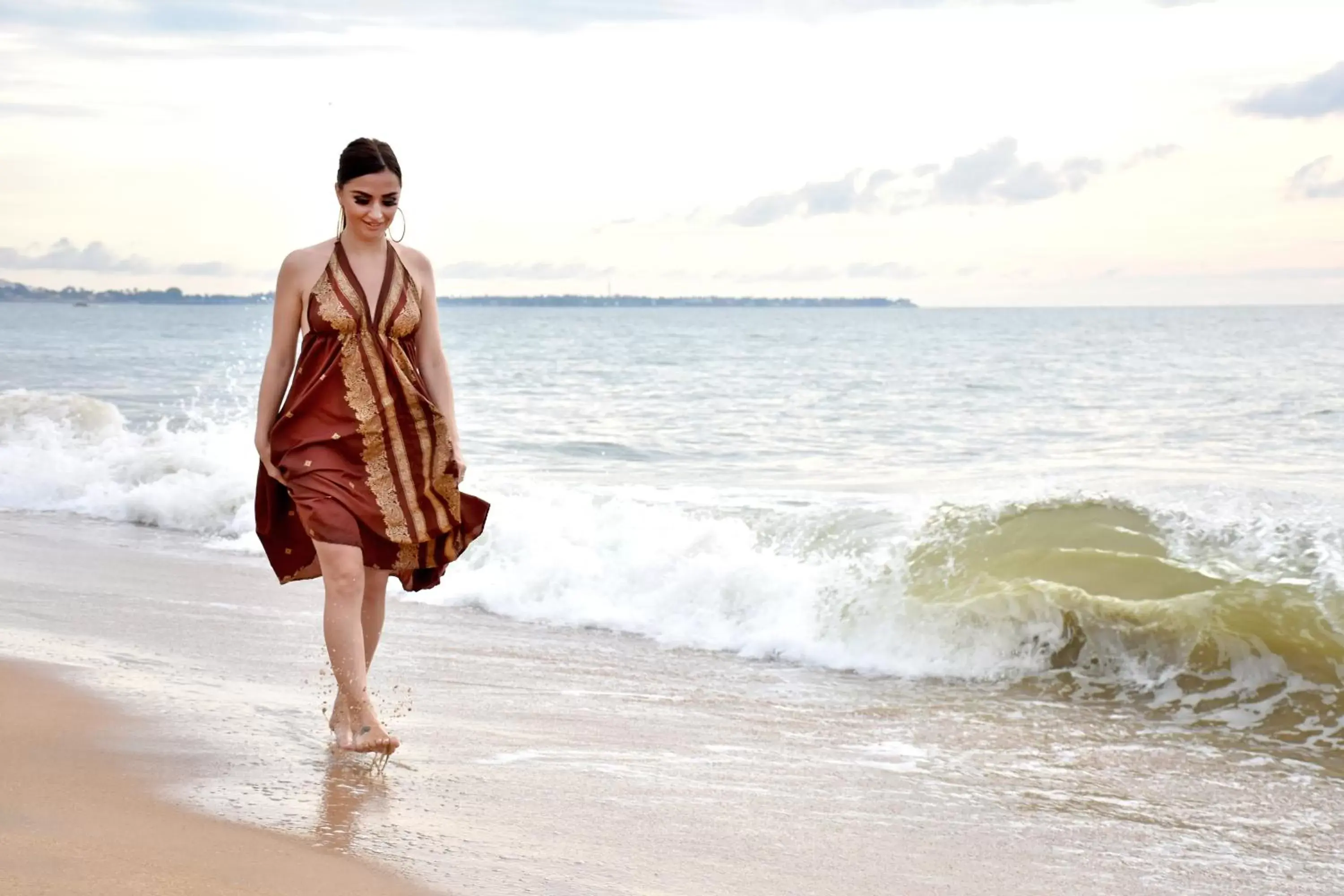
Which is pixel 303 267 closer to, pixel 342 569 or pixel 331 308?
pixel 331 308

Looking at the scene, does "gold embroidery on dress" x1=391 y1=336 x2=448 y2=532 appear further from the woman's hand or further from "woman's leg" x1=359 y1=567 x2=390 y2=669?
the woman's hand

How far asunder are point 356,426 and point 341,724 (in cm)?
94

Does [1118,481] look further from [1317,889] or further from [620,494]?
[1317,889]

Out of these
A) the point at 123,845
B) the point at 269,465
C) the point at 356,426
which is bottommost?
the point at 123,845

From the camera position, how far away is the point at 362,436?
13.6 ft

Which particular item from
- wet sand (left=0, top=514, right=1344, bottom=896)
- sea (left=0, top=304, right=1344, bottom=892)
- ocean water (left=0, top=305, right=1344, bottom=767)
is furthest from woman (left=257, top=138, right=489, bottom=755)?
ocean water (left=0, top=305, right=1344, bottom=767)

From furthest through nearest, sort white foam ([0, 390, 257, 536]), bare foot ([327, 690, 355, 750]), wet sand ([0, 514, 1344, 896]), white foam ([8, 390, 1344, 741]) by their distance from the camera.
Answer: white foam ([0, 390, 257, 536]) → white foam ([8, 390, 1344, 741]) → bare foot ([327, 690, 355, 750]) → wet sand ([0, 514, 1344, 896])

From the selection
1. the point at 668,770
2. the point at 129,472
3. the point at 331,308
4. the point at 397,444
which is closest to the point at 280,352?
the point at 331,308

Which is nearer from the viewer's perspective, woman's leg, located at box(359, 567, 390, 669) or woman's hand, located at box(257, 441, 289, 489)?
woman's hand, located at box(257, 441, 289, 489)

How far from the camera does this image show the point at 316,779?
4.07m

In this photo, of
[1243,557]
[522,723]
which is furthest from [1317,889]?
[1243,557]

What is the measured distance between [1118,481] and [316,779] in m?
11.2

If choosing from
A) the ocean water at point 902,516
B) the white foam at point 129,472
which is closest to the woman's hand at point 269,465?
the ocean water at point 902,516

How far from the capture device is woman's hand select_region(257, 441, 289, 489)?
4.16 metres
